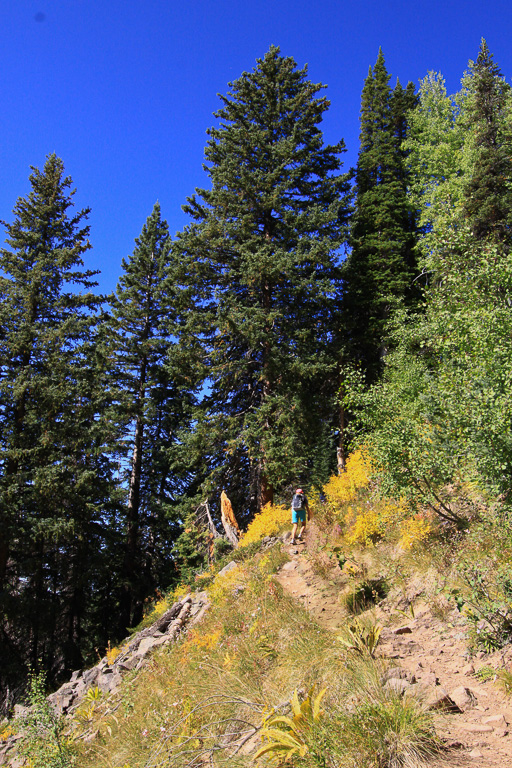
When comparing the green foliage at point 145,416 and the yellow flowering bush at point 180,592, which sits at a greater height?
the green foliage at point 145,416

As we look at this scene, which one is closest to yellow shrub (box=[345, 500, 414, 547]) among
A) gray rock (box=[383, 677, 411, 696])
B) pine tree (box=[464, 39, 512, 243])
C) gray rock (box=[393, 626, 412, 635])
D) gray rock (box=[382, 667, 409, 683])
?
gray rock (box=[393, 626, 412, 635])

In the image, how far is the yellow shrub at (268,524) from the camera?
473 inches

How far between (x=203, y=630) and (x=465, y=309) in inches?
296

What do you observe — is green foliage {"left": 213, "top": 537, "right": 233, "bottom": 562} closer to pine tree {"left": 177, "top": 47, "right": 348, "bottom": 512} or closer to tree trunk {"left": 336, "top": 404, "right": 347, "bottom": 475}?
pine tree {"left": 177, "top": 47, "right": 348, "bottom": 512}

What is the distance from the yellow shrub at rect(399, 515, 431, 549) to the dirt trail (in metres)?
0.82

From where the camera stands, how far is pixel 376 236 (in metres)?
19.9

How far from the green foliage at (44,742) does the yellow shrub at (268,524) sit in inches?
223

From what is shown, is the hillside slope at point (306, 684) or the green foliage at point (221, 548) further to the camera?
the green foliage at point (221, 548)

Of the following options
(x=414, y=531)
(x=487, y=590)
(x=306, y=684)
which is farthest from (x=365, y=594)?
(x=306, y=684)

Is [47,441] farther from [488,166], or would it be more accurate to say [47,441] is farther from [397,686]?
[488,166]

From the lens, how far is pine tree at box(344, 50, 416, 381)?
59.9 ft

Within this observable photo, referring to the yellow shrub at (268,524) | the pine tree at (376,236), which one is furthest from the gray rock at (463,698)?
the pine tree at (376,236)

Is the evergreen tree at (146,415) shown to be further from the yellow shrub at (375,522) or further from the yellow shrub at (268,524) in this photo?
the yellow shrub at (375,522)

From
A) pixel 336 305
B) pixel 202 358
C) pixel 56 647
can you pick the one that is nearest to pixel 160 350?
pixel 202 358
